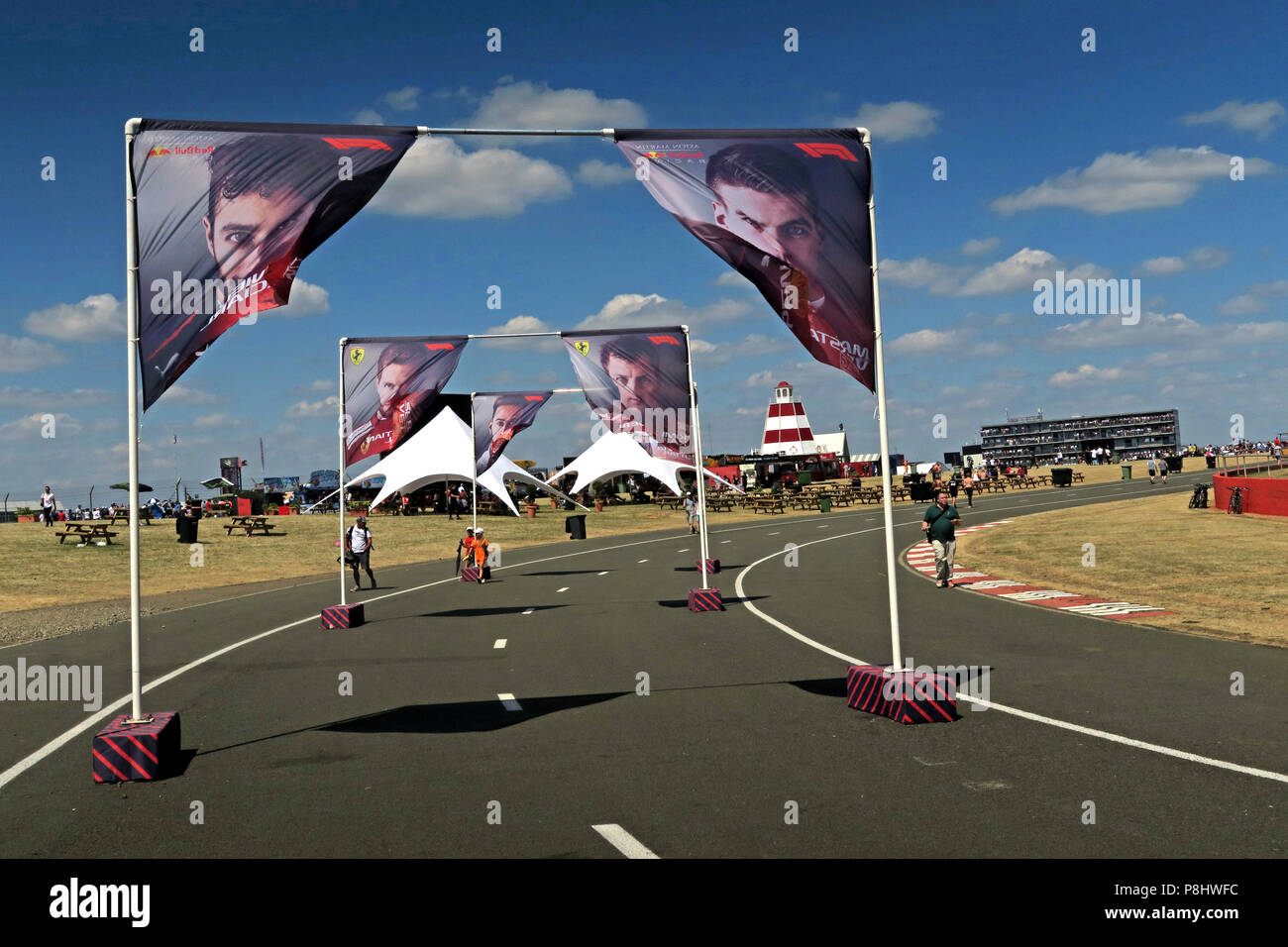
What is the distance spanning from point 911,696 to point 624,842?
3953 mm

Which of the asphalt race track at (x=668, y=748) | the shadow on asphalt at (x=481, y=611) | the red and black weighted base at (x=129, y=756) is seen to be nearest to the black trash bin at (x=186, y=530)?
the shadow on asphalt at (x=481, y=611)

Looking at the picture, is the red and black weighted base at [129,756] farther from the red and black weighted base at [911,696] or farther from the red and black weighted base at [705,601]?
the red and black weighted base at [705,601]

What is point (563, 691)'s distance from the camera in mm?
11445

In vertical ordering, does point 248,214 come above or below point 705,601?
above

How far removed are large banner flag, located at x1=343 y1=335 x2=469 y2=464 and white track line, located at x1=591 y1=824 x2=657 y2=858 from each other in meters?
11.7

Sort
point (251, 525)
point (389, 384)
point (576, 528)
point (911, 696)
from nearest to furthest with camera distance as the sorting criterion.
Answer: point (911, 696), point (389, 384), point (251, 525), point (576, 528)

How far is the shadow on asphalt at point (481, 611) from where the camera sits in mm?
20000

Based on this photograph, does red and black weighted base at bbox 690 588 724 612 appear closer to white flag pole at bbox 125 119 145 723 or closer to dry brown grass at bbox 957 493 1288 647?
dry brown grass at bbox 957 493 1288 647

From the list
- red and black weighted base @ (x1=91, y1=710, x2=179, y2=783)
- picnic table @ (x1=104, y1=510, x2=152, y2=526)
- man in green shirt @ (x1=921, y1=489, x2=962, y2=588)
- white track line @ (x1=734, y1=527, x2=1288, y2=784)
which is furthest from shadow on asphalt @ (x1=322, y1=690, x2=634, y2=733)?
picnic table @ (x1=104, y1=510, x2=152, y2=526)

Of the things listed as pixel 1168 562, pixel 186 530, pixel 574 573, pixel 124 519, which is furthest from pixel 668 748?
pixel 124 519

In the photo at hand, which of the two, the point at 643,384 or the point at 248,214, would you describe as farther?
the point at 643,384

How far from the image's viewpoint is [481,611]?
2053 cm

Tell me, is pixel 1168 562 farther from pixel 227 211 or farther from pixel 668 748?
pixel 227 211

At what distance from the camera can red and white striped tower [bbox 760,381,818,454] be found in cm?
12500
